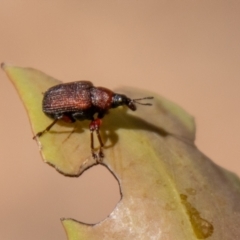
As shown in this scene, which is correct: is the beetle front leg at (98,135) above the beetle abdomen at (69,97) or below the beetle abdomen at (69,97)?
below

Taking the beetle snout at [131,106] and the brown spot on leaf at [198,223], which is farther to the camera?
the beetle snout at [131,106]

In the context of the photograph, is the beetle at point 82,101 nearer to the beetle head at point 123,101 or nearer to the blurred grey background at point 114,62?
the beetle head at point 123,101

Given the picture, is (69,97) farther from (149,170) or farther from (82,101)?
(149,170)

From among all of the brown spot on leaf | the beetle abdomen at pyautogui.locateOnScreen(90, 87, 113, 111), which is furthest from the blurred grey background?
the brown spot on leaf

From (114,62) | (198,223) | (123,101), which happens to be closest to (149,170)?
(198,223)

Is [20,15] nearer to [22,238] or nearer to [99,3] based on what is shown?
[99,3]

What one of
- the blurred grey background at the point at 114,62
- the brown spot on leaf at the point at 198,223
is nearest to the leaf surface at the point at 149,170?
the brown spot on leaf at the point at 198,223

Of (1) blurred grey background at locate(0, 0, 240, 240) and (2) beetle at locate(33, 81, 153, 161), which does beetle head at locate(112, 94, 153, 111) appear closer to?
(2) beetle at locate(33, 81, 153, 161)
